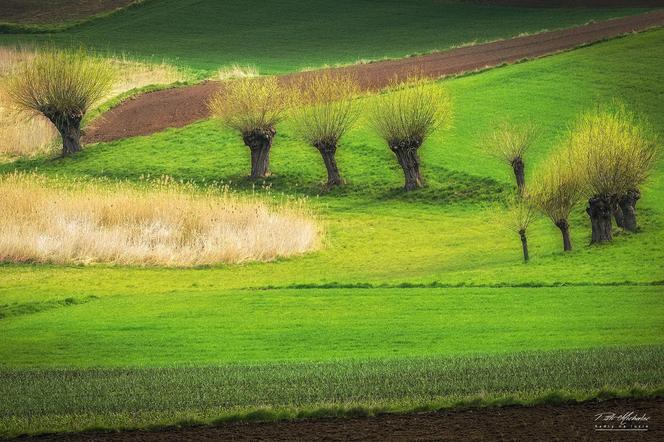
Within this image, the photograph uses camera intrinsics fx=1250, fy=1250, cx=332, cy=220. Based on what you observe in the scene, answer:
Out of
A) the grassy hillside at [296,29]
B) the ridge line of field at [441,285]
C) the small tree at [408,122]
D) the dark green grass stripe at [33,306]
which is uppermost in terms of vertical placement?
the grassy hillside at [296,29]

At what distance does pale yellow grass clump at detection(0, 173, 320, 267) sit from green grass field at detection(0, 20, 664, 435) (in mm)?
1021

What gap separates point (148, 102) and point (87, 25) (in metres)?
36.9

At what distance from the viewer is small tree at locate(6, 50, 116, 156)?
6800 centimetres

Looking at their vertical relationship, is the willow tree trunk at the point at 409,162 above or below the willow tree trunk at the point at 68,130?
below

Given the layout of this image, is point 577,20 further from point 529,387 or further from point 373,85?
point 529,387

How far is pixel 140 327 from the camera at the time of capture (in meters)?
33.2

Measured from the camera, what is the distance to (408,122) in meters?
61.1

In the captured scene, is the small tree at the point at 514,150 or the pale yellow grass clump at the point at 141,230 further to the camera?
the small tree at the point at 514,150

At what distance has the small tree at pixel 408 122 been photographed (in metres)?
61.2

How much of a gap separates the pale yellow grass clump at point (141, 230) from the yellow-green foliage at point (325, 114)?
39.5ft

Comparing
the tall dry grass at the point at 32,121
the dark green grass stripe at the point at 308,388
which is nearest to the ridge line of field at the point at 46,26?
the tall dry grass at the point at 32,121

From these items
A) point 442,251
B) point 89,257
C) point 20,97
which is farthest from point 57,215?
point 20,97

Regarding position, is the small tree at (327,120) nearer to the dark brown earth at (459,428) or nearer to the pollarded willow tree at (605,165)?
the pollarded willow tree at (605,165)

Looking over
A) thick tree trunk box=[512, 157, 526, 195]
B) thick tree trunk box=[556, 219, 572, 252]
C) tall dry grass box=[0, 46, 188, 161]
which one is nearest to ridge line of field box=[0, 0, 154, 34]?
tall dry grass box=[0, 46, 188, 161]
